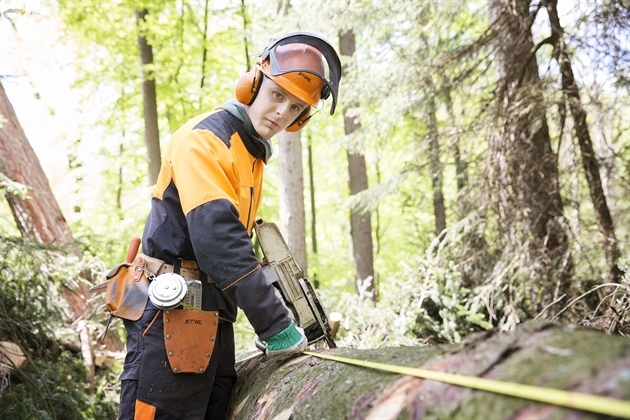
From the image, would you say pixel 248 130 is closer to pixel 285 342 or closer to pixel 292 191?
pixel 285 342

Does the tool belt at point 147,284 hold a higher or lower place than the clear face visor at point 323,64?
lower

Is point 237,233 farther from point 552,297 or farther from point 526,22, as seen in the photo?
point 526,22

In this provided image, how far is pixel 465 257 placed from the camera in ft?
18.6

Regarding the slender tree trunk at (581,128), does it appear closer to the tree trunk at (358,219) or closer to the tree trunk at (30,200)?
the tree trunk at (30,200)

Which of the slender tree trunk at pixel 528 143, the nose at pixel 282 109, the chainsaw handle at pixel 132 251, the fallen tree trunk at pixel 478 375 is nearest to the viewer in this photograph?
the fallen tree trunk at pixel 478 375

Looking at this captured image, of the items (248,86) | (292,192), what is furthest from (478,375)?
(292,192)

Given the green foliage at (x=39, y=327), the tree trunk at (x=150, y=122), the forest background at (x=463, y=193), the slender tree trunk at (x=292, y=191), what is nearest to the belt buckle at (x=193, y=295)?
the forest background at (x=463, y=193)

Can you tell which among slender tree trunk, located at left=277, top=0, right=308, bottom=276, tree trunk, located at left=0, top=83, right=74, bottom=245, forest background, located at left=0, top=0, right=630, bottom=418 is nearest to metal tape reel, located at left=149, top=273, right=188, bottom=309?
forest background, located at left=0, top=0, right=630, bottom=418

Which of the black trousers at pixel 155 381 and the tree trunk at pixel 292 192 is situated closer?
the black trousers at pixel 155 381

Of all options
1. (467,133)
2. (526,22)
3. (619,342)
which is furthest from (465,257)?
(619,342)

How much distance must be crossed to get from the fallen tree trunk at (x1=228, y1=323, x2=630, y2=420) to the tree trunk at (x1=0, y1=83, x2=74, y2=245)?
5.46 meters

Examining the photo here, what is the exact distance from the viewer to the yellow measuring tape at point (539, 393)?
0.72 m

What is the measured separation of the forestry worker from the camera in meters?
2.18

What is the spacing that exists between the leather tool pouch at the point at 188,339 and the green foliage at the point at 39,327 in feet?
5.84
